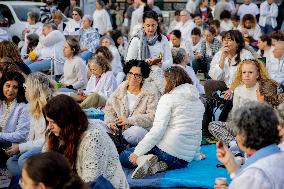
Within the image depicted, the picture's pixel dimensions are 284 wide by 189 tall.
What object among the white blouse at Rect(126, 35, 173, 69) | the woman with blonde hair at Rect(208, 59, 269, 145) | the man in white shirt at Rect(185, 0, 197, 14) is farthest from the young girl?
the man in white shirt at Rect(185, 0, 197, 14)

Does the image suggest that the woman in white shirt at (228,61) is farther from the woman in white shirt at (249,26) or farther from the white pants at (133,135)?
the woman in white shirt at (249,26)

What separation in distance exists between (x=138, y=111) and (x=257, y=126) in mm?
4409

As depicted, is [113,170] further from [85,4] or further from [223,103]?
[85,4]

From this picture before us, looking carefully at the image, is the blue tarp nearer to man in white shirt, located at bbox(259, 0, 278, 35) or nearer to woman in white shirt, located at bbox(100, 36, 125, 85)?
woman in white shirt, located at bbox(100, 36, 125, 85)

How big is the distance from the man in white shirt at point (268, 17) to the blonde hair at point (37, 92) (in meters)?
13.4

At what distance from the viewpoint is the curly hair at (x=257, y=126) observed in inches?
173

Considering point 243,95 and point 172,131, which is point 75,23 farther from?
point 172,131

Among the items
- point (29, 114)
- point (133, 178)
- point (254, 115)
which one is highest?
point (254, 115)

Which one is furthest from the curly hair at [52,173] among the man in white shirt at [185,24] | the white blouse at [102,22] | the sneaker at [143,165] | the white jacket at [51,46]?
the white blouse at [102,22]

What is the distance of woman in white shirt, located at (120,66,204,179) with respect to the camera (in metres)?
7.66

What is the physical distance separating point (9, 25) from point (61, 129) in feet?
53.5

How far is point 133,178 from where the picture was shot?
7.57 meters

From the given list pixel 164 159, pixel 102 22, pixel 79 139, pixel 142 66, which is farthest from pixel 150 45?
pixel 102 22

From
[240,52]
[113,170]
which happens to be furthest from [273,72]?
[113,170]
